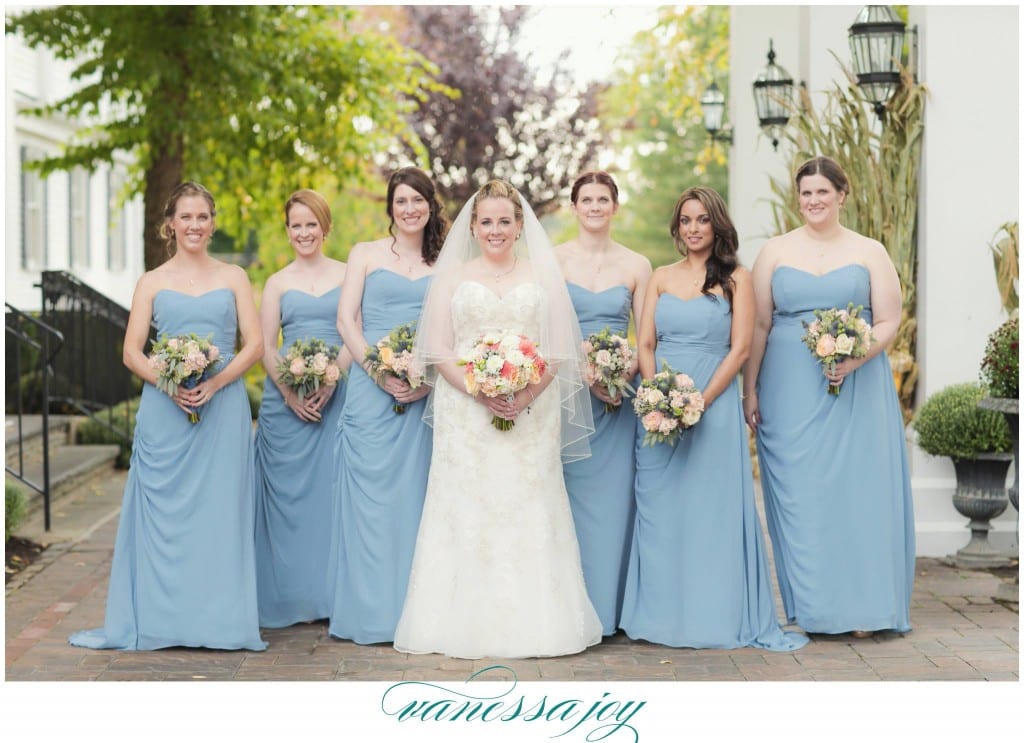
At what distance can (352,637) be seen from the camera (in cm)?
713

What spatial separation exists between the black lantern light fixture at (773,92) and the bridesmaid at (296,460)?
7.19m

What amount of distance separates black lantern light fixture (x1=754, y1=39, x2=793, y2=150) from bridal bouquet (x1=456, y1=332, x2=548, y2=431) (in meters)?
7.68

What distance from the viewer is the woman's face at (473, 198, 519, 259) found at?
6.69m

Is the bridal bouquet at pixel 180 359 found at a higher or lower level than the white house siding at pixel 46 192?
lower

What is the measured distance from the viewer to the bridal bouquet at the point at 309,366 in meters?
7.33

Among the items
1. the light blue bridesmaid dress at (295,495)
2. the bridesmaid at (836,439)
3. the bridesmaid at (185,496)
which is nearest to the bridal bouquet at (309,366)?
the light blue bridesmaid dress at (295,495)

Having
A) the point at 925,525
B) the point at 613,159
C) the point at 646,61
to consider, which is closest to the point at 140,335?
the point at 925,525

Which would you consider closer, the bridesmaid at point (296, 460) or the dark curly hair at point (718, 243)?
the dark curly hair at point (718, 243)

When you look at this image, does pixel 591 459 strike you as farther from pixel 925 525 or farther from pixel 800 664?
pixel 925 525

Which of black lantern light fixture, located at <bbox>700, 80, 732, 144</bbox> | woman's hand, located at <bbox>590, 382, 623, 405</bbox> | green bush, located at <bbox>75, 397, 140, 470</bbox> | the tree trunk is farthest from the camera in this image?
black lantern light fixture, located at <bbox>700, 80, 732, 144</bbox>

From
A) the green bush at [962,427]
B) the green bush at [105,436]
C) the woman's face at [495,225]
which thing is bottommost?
the green bush at [105,436]

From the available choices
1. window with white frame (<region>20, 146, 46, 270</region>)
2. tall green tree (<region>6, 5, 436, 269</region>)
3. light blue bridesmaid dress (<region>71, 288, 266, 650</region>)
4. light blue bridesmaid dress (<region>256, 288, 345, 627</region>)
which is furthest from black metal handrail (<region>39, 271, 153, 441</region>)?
light blue bridesmaid dress (<region>71, 288, 266, 650</region>)

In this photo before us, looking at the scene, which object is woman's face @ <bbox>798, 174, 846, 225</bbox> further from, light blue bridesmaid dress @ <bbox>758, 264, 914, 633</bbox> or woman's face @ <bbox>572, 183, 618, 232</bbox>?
woman's face @ <bbox>572, 183, 618, 232</bbox>

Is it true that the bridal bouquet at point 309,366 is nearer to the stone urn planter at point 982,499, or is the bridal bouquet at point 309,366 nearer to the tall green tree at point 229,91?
the stone urn planter at point 982,499
